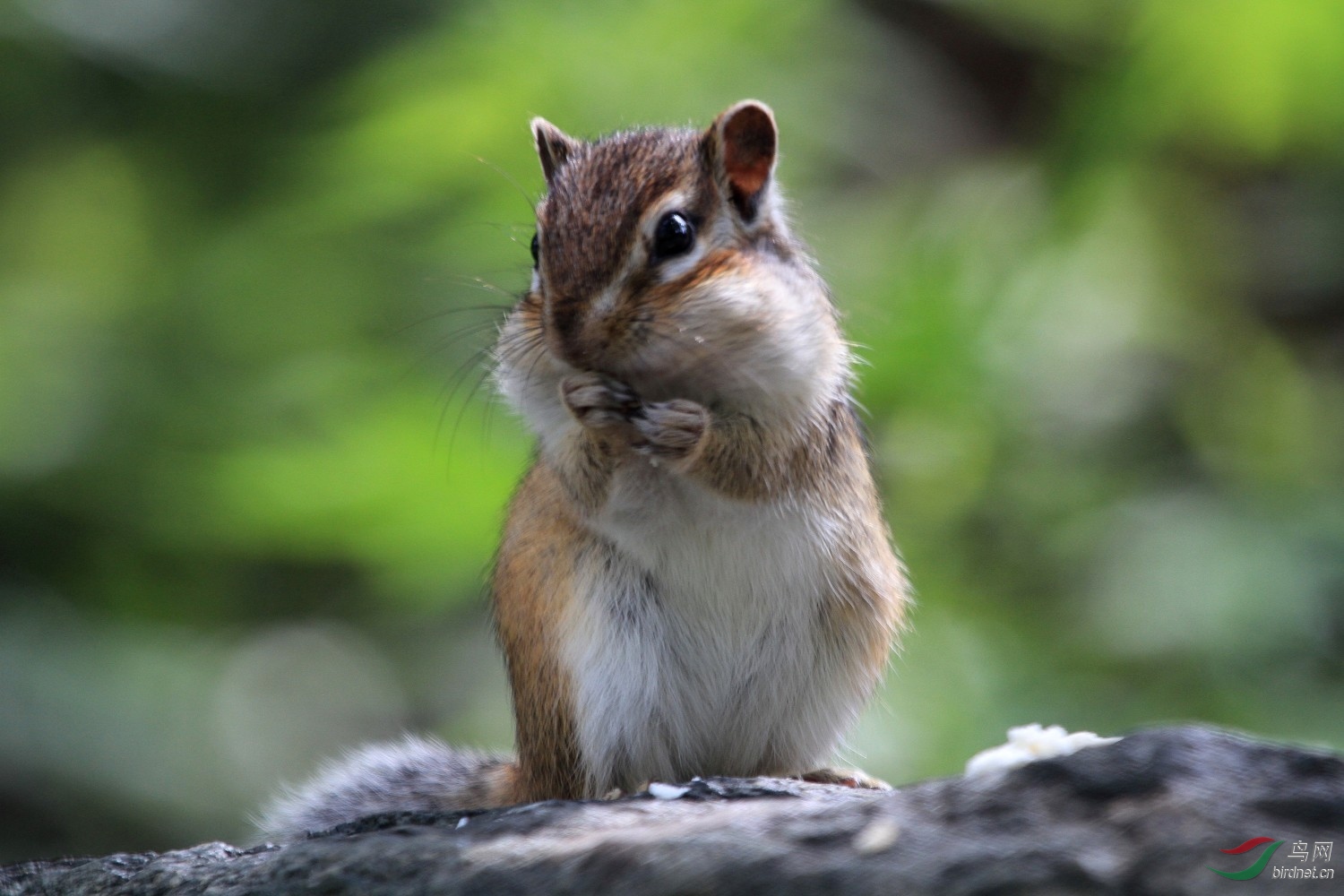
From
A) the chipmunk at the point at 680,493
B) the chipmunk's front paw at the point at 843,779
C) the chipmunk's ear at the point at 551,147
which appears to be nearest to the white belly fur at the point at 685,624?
the chipmunk at the point at 680,493

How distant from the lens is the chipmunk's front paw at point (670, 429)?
7.10ft

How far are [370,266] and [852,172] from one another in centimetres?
180

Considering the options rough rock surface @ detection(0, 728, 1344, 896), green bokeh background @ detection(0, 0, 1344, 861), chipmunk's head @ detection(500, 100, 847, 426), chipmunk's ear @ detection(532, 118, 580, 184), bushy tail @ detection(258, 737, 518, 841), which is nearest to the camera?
rough rock surface @ detection(0, 728, 1344, 896)

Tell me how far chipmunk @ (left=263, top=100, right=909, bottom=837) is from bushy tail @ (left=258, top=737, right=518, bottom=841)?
0.21 metres

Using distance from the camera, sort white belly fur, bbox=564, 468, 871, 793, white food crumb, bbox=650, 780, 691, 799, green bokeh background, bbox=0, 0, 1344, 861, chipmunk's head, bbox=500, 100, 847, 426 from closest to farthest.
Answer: white food crumb, bbox=650, 780, 691, 799
chipmunk's head, bbox=500, 100, 847, 426
white belly fur, bbox=564, 468, 871, 793
green bokeh background, bbox=0, 0, 1344, 861

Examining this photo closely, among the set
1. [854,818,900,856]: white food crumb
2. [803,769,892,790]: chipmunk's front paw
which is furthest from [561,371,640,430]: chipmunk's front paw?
[854,818,900,856]: white food crumb

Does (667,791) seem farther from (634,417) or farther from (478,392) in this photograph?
(478,392)

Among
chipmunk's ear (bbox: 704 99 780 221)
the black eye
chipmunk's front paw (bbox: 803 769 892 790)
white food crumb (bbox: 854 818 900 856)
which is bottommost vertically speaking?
white food crumb (bbox: 854 818 900 856)

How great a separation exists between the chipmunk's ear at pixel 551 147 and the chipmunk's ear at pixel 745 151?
273 millimetres

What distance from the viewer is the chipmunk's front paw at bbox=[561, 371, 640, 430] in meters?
2.14

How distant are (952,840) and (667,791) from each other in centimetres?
63

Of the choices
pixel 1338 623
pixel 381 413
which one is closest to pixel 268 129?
pixel 381 413

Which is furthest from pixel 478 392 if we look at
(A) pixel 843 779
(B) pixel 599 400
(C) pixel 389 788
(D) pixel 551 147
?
(A) pixel 843 779

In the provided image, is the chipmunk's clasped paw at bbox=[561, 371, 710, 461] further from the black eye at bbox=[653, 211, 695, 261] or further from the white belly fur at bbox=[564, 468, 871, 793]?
the black eye at bbox=[653, 211, 695, 261]
